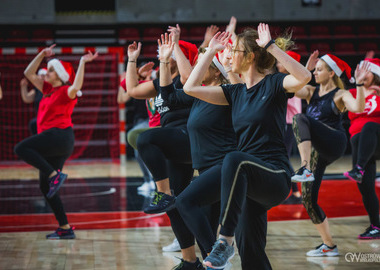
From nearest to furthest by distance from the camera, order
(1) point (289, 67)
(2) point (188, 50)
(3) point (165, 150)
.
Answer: (1) point (289, 67) < (3) point (165, 150) < (2) point (188, 50)

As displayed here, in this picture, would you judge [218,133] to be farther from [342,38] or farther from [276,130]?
[342,38]

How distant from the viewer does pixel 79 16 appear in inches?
583

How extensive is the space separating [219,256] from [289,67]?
1.07 meters

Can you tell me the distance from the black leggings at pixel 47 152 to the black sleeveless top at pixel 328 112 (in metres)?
2.46

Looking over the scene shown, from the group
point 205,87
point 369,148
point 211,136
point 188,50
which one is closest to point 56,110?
point 188,50

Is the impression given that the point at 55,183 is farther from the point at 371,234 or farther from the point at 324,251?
the point at 371,234

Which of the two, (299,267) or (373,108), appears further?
(373,108)

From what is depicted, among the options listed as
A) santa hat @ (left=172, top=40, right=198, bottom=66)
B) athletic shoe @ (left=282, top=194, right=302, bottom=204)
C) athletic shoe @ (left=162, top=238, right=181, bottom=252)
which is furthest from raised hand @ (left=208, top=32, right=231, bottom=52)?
athletic shoe @ (left=282, top=194, right=302, bottom=204)

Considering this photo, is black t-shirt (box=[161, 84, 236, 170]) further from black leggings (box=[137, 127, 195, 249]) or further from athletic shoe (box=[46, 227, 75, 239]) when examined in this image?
athletic shoe (box=[46, 227, 75, 239])

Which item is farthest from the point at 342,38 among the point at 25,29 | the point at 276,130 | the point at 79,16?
the point at 276,130

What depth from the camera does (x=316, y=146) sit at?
186 inches

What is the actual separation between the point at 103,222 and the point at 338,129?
9.33 feet

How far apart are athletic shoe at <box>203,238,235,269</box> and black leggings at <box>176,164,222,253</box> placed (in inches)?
16.6

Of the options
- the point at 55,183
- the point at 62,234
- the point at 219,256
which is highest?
the point at 219,256
